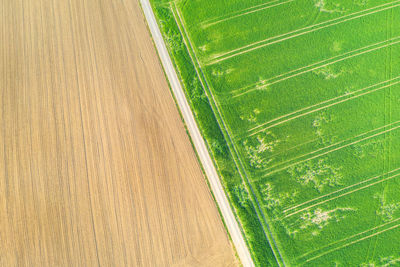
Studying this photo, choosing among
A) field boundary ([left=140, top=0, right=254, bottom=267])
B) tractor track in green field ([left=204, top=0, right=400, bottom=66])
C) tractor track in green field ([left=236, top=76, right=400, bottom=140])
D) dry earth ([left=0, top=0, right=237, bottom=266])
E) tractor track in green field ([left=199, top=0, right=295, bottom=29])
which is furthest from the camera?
tractor track in green field ([left=199, top=0, right=295, bottom=29])

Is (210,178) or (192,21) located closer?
(210,178)

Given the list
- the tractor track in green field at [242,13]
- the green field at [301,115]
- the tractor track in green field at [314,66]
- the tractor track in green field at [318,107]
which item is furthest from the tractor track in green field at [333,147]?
the tractor track in green field at [242,13]

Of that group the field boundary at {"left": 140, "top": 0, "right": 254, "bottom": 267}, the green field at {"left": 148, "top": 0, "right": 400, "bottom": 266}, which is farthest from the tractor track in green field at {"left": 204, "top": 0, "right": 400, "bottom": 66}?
the field boundary at {"left": 140, "top": 0, "right": 254, "bottom": 267}

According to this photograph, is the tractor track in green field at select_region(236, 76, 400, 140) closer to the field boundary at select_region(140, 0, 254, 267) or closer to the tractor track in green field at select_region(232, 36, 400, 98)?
the tractor track in green field at select_region(232, 36, 400, 98)

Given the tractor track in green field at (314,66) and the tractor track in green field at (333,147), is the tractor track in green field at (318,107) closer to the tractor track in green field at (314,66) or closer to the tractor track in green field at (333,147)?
the tractor track in green field at (314,66)

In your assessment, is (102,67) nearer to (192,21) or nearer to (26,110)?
(26,110)

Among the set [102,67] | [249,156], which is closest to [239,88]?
[249,156]

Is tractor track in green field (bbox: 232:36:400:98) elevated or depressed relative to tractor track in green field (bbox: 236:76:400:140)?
elevated
